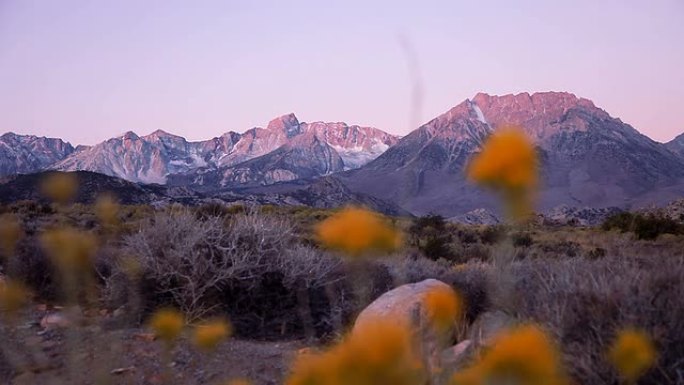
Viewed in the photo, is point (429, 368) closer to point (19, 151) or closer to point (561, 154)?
point (561, 154)

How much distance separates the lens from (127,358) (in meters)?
4.80

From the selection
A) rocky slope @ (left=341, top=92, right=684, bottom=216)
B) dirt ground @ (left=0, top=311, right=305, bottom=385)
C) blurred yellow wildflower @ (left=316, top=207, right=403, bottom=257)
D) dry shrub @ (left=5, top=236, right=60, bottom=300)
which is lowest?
dirt ground @ (left=0, top=311, right=305, bottom=385)

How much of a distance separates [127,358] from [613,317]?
11.4 feet

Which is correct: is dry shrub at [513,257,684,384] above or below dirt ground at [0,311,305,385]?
above

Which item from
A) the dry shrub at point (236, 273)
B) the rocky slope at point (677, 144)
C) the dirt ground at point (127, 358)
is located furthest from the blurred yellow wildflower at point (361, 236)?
the rocky slope at point (677, 144)

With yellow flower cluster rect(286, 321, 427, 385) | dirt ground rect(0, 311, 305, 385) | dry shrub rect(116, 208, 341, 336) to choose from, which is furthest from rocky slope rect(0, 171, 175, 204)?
yellow flower cluster rect(286, 321, 427, 385)

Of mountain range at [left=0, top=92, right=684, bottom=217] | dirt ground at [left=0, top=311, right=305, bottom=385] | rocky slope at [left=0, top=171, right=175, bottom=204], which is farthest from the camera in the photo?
mountain range at [left=0, top=92, right=684, bottom=217]

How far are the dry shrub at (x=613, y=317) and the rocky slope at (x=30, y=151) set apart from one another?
453 feet

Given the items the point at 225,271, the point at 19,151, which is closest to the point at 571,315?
the point at 225,271

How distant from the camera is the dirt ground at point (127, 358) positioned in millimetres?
4344

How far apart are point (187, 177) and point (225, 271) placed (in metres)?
166

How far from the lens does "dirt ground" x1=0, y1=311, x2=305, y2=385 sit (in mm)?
4344

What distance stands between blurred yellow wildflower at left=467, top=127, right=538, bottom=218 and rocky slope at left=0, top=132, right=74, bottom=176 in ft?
458

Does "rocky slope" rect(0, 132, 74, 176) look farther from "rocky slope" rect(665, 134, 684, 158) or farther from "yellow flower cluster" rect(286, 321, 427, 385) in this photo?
"rocky slope" rect(665, 134, 684, 158)
